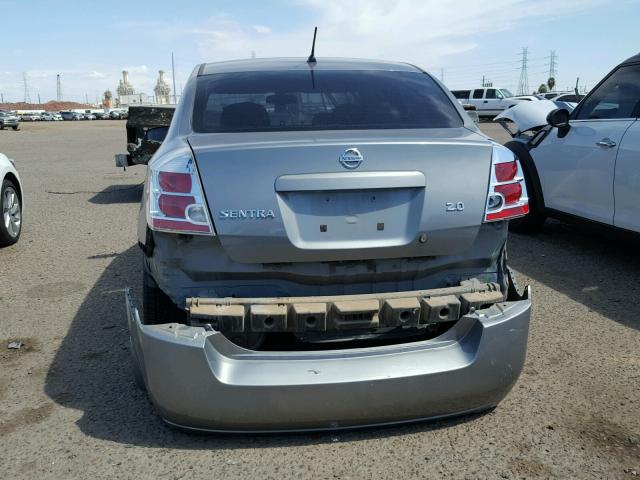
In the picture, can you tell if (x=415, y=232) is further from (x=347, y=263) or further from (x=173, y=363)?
(x=173, y=363)

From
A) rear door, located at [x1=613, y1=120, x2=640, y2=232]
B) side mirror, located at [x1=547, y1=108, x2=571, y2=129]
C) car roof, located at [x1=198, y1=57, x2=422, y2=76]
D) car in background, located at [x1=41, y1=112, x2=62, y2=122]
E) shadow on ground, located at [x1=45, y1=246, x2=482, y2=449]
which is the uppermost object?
car roof, located at [x1=198, y1=57, x2=422, y2=76]

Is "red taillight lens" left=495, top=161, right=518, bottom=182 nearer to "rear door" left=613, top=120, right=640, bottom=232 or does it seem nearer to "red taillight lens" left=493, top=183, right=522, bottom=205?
"red taillight lens" left=493, top=183, right=522, bottom=205

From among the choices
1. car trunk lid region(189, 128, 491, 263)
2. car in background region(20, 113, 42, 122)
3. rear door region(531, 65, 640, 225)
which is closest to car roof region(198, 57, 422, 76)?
car trunk lid region(189, 128, 491, 263)

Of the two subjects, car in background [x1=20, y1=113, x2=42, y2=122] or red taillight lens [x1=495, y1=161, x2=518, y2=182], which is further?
car in background [x1=20, y1=113, x2=42, y2=122]

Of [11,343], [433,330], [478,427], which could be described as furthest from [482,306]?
[11,343]

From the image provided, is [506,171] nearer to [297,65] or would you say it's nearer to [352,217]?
[352,217]

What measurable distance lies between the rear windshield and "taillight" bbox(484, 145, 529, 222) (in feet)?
1.58

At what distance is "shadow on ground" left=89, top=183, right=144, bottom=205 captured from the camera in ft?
33.4

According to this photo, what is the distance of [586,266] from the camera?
5836 mm

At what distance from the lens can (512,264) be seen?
234 inches

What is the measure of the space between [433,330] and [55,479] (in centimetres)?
182

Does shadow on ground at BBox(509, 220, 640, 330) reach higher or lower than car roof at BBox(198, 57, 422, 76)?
lower

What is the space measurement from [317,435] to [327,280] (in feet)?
2.52

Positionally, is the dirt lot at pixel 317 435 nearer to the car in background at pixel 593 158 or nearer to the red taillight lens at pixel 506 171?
the car in background at pixel 593 158
